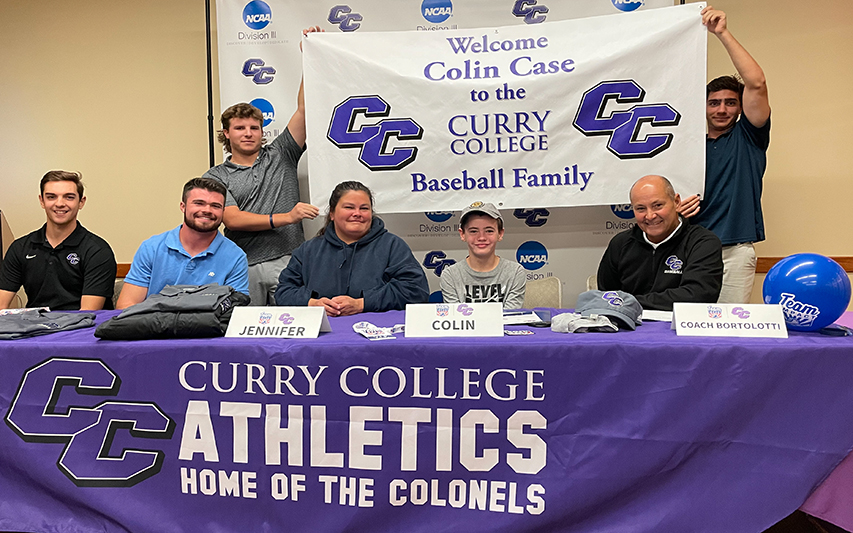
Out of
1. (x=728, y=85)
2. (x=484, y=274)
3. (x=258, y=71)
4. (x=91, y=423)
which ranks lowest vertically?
(x=91, y=423)

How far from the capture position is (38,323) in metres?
1.70

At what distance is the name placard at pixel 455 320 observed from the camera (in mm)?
1517

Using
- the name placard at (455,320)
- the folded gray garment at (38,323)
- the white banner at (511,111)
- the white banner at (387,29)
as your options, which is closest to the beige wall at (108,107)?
the white banner at (387,29)

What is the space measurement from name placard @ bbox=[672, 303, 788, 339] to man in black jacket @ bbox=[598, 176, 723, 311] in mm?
474

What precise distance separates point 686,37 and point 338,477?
2.61 m

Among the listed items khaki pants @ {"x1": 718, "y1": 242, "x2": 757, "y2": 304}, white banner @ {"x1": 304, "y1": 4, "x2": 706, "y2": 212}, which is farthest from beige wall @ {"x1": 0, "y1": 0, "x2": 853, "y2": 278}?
khaki pants @ {"x1": 718, "y1": 242, "x2": 757, "y2": 304}

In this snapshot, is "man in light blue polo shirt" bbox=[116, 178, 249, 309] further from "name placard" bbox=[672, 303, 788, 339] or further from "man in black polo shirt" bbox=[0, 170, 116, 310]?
"name placard" bbox=[672, 303, 788, 339]

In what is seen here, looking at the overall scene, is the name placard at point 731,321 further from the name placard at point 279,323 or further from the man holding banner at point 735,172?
the man holding banner at point 735,172

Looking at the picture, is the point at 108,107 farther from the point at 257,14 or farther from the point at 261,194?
the point at 261,194

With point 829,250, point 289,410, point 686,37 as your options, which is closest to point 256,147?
point 289,410

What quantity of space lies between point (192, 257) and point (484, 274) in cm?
121

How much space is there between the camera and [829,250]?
11.2ft

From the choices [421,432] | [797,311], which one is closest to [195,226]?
[421,432]

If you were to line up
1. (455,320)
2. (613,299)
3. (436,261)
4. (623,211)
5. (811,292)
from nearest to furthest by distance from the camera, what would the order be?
1. (811,292)
2. (455,320)
3. (613,299)
4. (623,211)
5. (436,261)
